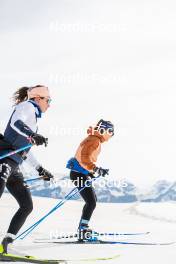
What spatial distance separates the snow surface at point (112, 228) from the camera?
20.3 ft

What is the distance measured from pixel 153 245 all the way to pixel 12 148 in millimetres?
3103

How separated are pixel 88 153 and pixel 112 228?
10.7ft

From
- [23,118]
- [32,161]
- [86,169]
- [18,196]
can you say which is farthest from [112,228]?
[23,118]

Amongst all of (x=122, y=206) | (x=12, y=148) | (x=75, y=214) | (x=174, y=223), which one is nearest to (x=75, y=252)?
(x=12, y=148)

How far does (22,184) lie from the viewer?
5.71 m

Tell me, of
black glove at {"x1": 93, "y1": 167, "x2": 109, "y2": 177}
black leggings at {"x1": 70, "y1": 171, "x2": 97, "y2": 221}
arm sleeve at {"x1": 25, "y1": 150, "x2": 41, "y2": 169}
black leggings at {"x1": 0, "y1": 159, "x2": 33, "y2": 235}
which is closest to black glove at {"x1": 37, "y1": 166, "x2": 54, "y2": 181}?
arm sleeve at {"x1": 25, "y1": 150, "x2": 41, "y2": 169}

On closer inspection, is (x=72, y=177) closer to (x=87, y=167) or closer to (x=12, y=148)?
(x=87, y=167)

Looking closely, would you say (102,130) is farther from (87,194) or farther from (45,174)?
(45,174)

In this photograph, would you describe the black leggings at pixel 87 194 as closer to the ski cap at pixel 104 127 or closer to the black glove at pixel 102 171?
the black glove at pixel 102 171

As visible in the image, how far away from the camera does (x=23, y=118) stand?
18.1ft

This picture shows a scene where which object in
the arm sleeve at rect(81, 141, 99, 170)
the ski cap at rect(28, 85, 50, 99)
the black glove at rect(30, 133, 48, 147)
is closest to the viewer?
the black glove at rect(30, 133, 48, 147)

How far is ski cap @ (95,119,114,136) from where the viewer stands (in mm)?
8227

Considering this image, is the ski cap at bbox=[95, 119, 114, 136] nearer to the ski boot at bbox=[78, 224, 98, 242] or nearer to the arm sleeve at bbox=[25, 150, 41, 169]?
the ski boot at bbox=[78, 224, 98, 242]

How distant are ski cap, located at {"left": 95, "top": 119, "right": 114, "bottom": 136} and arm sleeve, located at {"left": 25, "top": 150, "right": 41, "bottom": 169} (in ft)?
7.54
